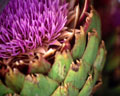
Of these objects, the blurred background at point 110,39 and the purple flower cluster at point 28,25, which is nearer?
the purple flower cluster at point 28,25

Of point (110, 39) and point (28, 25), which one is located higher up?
point (28, 25)

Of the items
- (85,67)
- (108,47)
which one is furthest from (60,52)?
(108,47)

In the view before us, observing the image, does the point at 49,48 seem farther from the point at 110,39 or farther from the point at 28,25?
the point at 110,39

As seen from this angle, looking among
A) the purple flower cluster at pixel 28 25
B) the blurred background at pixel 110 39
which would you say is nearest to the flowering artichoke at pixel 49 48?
the purple flower cluster at pixel 28 25

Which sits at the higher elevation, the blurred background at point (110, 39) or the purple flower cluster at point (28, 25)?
the purple flower cluster at point (28, 25)

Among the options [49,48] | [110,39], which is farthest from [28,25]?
[110,39]

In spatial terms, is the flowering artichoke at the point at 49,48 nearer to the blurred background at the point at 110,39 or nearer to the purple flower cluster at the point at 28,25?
the purple flower cluster at the point at 28,25
